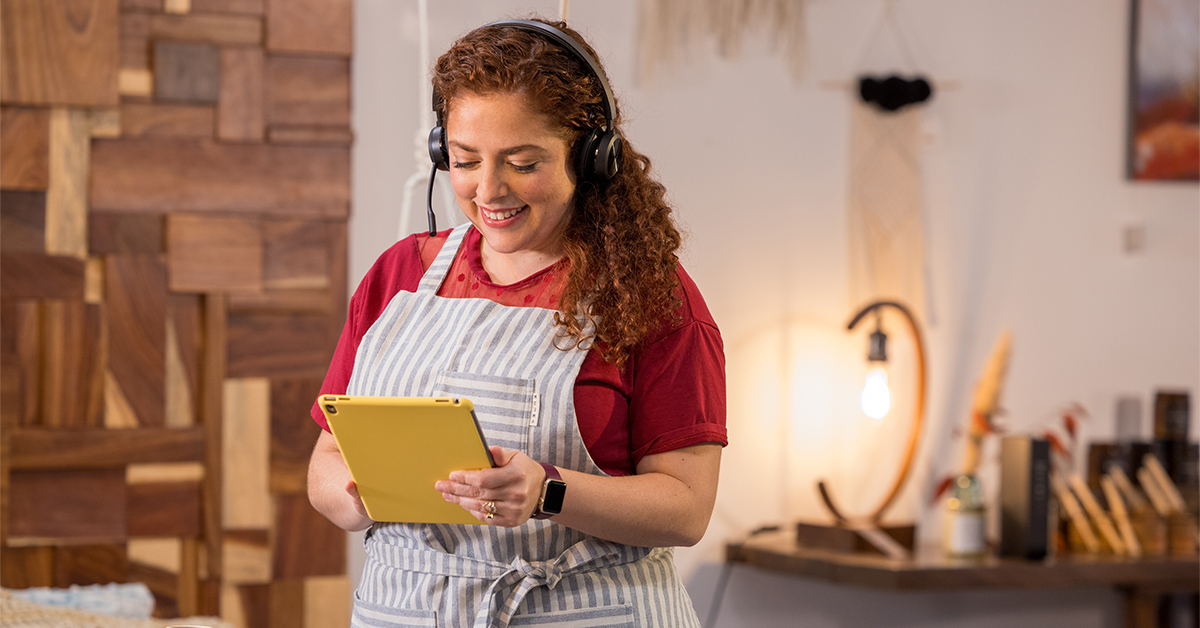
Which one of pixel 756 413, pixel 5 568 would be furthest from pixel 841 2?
pixel 5 568

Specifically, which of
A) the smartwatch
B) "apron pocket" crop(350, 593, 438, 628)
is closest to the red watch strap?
the smartwatch

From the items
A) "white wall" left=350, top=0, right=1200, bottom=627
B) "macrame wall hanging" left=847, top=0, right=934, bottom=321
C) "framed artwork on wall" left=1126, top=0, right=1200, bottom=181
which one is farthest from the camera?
"framed artwork on wall" left=1126, top=0, right=1200, bottom=181

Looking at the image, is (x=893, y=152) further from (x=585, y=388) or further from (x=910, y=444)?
(x=585, y=388)

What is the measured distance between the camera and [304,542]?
7.98ft

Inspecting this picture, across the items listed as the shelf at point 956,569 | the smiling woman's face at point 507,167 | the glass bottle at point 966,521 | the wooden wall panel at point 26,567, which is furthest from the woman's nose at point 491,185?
the glass bottle at point 966,521

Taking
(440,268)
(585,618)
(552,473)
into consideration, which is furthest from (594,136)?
(585,618)

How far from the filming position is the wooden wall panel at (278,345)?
7.84ft

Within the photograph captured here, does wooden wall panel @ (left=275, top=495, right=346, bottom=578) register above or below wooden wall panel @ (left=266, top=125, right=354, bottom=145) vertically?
below

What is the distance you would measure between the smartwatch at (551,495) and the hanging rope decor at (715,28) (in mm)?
1780

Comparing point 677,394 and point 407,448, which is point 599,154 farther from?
point 407,448

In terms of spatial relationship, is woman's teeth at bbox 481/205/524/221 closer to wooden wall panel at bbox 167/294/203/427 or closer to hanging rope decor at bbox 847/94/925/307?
wooden wall panel at bbox 167/294/203/427

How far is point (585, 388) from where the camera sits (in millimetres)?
1177

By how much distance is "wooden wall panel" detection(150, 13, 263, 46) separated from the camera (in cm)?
233

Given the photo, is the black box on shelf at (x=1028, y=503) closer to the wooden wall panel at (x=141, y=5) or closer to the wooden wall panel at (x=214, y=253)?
the wooden wall panel at (x=214, y=253)
